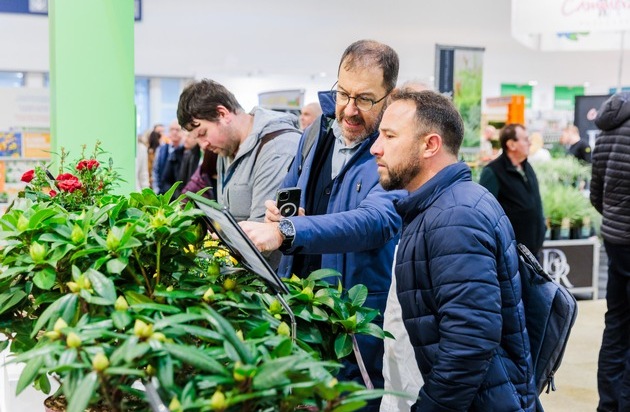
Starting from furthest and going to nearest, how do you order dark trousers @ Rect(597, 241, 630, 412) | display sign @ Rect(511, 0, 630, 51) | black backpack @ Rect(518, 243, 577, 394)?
1. display sign @ Rect(511, 0, 630, 51)
2. dark trousers @ Rect(597, 241, 630, 412)
3. black backpack @ Rect(518, 243, 577, 394)

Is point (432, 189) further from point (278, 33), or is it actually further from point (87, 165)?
point (278, 33)

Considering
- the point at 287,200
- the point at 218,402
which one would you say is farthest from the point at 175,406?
the point at 287,200

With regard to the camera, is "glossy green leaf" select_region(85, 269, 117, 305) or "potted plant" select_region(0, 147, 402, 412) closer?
"potted plant" select_region(0, 147, 402, 412)

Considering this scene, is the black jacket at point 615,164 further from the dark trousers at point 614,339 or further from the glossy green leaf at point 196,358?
the glossy green leaf at point 196,358

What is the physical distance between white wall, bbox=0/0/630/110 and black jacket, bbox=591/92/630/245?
34.1ft

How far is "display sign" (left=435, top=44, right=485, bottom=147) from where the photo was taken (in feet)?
23.7

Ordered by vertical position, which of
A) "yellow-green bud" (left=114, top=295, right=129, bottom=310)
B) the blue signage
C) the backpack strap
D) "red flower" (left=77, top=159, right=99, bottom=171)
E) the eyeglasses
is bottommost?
"yellow-green bud" (left=114, top=295, right=129, bottom=310)

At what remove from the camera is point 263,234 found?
6.33 ft

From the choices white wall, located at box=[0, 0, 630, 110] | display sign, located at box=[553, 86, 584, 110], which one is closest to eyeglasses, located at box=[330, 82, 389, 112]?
white wall, located at box=[0, 0, 630, 110]

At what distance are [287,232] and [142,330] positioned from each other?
0.80 meters

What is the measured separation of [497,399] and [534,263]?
0.39 meters

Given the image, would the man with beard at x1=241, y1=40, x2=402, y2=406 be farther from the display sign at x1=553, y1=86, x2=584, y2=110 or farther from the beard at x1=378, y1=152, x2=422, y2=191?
the display sign at x1=553, y1=86, x2=584, y2=110

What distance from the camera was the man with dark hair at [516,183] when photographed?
616 cm

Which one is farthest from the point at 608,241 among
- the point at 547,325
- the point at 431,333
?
the point at 431,333
